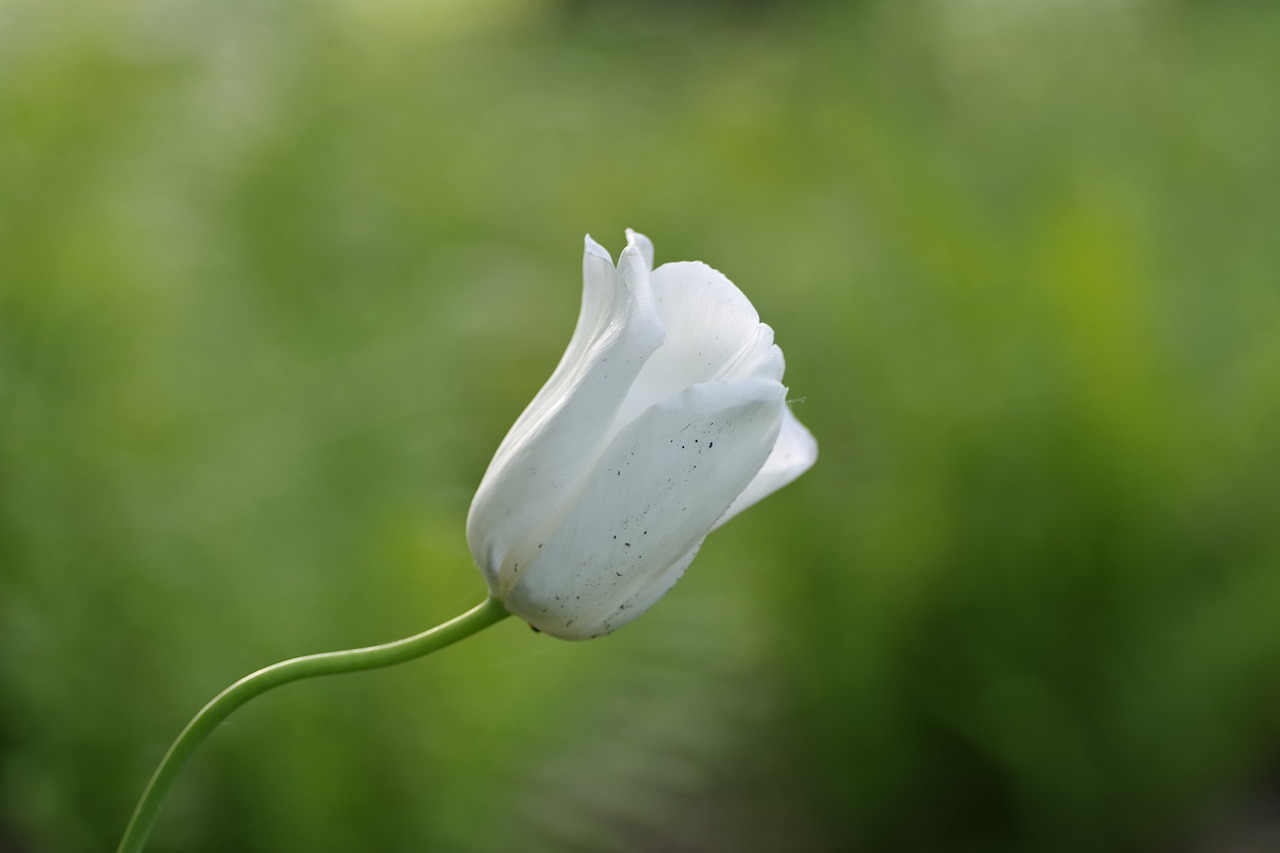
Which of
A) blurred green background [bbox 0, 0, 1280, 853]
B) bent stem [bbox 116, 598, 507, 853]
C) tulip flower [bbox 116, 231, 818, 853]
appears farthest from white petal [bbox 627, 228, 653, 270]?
blurred green background [bbox 0, 0, 1280, 853]

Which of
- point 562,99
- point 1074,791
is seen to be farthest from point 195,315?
point 562,99

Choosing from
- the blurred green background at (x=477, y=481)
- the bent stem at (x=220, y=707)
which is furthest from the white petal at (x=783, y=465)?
the blurred green background at (x=477, y=481)

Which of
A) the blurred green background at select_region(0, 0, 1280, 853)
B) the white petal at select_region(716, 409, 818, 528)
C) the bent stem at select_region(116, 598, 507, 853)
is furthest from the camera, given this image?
the blurred green background at select_region(0, 0, 1280, 853)

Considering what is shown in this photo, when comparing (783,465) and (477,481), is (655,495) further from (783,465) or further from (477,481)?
(477,481)

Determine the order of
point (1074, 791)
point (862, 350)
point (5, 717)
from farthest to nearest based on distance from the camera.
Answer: point (862, 350) < point (1074, 791) < point (5, 717)

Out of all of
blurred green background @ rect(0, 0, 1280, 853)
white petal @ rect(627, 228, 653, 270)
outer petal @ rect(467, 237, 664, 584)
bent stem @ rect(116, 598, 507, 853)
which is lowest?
blurred green background @ rect(0, 0, 1280, 853)

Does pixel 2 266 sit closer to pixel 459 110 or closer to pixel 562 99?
pixel 459 110

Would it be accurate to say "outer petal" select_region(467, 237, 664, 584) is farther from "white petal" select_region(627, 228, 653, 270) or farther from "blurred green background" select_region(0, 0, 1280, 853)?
"blurred green background" select_region(0, 0, 1280, 853)
